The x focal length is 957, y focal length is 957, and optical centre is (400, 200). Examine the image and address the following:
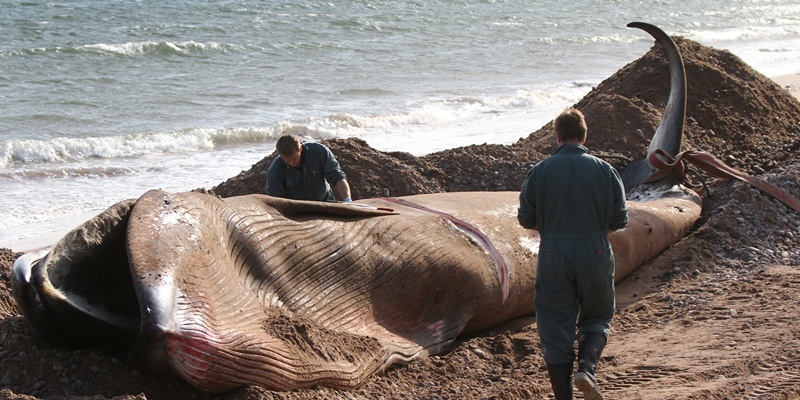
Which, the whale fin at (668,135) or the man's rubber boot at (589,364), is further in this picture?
the whale fin at (668,135)

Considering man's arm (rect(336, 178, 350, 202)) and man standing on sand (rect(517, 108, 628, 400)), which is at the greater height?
man standing on sand (rect(517, 108, 628, 400))

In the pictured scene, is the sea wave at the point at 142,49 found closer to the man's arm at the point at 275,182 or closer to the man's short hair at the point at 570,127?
the man's arm at the point at 275,182

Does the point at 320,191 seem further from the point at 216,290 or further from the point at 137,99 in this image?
the point at 137,99

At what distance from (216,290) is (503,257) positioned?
2619mm

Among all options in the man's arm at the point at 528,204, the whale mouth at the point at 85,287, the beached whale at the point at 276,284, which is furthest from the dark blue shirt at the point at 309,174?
Result: the man's arm at the point at 528,204

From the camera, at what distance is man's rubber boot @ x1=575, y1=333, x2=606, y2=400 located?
5.13 metres

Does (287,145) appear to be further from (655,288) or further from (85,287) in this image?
(655,288)

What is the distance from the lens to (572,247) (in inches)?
205

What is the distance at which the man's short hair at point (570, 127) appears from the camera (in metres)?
5.35

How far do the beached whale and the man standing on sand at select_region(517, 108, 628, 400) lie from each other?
3.83ft

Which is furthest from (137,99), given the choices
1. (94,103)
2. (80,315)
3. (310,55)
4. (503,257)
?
(80,315)

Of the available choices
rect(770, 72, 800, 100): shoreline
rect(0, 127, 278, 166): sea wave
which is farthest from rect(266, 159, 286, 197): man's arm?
rect(770, 72, 800, 100): shoreline

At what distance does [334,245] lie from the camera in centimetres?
623

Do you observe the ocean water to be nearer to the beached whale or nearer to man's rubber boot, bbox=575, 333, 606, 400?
the beached whale
